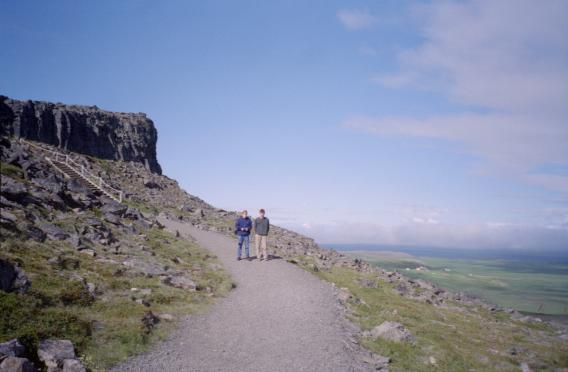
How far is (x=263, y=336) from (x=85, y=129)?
289ft

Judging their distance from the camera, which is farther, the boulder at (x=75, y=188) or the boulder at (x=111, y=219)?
the boulder at (x=75, y=188)

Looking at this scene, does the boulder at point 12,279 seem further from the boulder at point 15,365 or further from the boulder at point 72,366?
the boulder at point 72,366

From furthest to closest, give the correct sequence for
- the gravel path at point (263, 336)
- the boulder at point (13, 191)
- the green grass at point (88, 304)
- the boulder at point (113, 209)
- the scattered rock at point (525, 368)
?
the boulder at point (113, 209) → the boulder at point (13, 191) → the scattered rock at point (525, 368) → the gravel path at point (263, 336) → the green grass at point (88, 304)

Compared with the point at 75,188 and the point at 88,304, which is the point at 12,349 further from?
the point at 75,188

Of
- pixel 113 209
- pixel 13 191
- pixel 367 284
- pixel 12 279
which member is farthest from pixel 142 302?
pixel 367 284

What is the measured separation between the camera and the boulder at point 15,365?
8148mm

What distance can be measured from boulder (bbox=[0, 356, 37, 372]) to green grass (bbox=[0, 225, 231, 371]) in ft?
4.47

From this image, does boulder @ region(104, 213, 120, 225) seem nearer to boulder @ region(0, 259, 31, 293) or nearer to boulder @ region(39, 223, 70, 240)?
A: boulder @ region(39, 223, 70, 240)

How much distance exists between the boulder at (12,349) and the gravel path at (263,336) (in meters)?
2.44

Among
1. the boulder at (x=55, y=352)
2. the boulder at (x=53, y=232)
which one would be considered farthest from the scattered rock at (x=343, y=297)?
the boulder at (x=53, y=232)

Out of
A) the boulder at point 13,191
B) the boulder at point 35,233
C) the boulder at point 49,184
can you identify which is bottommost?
the boulder at point 35,233

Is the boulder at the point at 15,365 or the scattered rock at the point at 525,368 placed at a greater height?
the boulder at the point at 15,365

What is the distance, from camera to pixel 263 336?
13586mm

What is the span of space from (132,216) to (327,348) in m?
26.9
